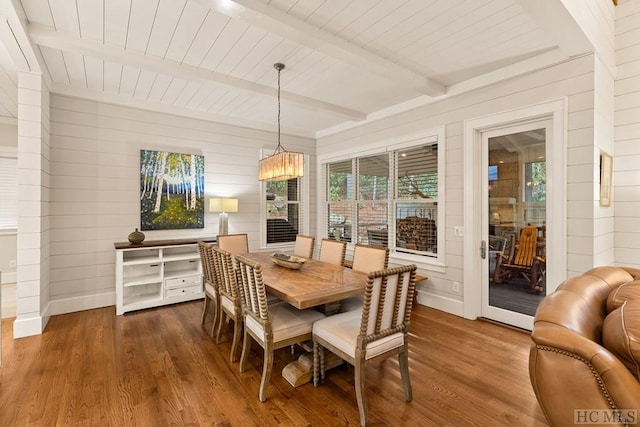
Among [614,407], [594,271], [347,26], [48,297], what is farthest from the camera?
[48,297]

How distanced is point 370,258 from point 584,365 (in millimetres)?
2167

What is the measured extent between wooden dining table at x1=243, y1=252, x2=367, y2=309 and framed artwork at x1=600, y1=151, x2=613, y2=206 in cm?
237

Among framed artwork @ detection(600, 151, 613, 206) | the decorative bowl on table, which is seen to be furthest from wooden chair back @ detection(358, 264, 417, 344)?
framed artwork @ detection(600, 151, 613, 206)

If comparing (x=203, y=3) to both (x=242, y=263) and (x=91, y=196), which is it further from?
(x=91, y=196)

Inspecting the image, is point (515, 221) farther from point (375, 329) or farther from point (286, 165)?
point (286, 165)

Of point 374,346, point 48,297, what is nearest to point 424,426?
point 374,346

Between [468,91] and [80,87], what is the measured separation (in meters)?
4.81

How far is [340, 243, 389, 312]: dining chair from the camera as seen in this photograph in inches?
113

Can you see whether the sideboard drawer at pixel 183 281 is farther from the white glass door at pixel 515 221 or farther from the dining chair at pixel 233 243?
the white glass door at pixel 515 221

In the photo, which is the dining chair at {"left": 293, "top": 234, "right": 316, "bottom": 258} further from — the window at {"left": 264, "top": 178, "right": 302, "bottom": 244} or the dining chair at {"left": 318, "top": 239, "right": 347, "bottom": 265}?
the window at {"left": 264, "top": 178, "right": 302, "bottom": 244}

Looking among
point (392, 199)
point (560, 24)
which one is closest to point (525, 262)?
point (392, 199)

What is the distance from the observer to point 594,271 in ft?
5.80

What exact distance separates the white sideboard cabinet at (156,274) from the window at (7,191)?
114 inches

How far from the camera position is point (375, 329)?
1.94m
